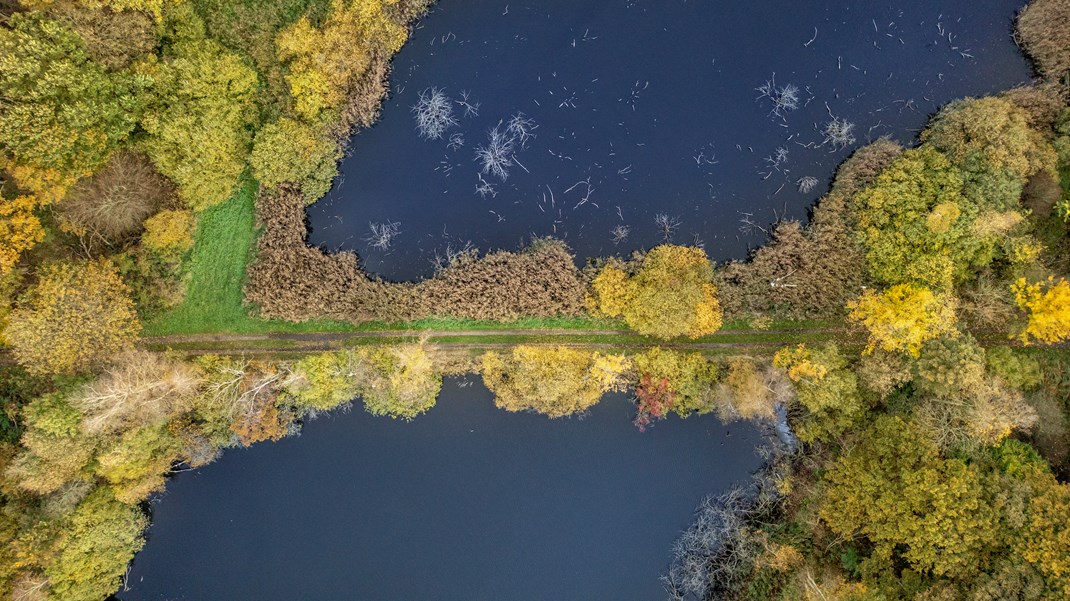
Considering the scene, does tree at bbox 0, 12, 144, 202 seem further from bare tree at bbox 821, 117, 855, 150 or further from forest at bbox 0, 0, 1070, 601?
bare tree at bbox 821, 117, 855, 150

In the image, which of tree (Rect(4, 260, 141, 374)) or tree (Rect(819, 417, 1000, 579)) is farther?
tree (Rect(4, 260, 141, 374))

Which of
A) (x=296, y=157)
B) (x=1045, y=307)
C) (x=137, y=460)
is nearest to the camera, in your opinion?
(x=1045, y=307)

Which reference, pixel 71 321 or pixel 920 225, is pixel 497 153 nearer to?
pixel 920 225

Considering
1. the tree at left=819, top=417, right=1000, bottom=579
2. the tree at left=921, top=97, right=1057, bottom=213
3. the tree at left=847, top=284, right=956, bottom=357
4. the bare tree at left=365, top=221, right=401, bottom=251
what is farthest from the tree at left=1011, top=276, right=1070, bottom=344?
the bare tree at left=365, top=221, right=401, bottom=251

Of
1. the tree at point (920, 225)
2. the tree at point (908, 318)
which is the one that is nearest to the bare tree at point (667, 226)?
the tree at point (920, 225)

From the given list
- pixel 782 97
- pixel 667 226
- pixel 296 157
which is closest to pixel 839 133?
pixel 782 97

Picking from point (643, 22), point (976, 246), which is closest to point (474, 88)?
point (643, 22)

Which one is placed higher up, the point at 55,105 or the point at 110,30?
the point at 110,30
